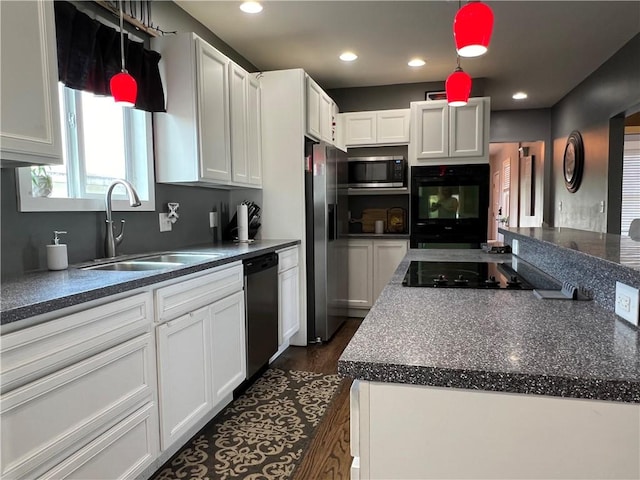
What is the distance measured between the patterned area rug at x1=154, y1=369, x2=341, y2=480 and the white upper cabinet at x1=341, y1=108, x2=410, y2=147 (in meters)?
2.76

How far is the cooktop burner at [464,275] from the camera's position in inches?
59.8

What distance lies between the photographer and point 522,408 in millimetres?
736

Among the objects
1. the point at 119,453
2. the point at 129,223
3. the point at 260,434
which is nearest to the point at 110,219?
the point at 129,223

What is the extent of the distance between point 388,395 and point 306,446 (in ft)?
4.72

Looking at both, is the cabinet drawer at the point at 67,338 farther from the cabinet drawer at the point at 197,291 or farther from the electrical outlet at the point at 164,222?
the electrical outlet at the point at 164,222

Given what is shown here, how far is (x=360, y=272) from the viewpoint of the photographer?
436 cm

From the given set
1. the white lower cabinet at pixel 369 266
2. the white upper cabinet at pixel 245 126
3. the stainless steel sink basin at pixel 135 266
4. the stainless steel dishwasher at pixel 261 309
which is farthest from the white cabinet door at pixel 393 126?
the stainless steel sink basin at pixel 135 266

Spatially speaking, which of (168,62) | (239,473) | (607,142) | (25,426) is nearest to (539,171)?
(607,142)

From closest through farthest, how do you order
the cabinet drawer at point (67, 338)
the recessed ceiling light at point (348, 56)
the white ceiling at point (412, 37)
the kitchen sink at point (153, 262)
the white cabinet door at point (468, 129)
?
the cabinet drawer at point (67, 338)
the kitchen sink at point (153, 262)
the white ceiling at point (412, 37)
the recessed ceiling light at point (348, 56)
the white cabinet door at point (468, 129)

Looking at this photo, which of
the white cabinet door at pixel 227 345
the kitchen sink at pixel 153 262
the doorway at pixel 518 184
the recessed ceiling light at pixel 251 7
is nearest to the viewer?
the kitchen sink at pixel 153 262

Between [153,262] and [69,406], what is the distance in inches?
43.6

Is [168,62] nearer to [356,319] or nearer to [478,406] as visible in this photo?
[478,406]

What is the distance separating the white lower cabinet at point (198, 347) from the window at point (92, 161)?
0.66 meters

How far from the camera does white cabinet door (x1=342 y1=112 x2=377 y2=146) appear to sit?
181 inches
